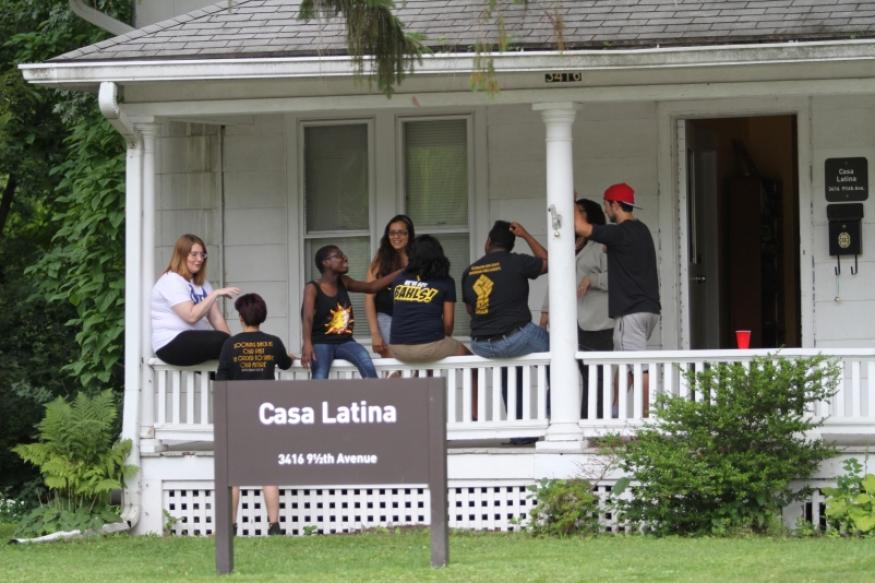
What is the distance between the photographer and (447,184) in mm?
12555

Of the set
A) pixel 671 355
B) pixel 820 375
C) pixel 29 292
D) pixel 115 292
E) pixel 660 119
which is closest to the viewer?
pixel 820 375

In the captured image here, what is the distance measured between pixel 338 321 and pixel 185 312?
3.54 ft

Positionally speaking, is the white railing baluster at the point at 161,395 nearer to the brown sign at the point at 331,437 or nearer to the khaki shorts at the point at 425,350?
the khaki shorts at the point at 425,350

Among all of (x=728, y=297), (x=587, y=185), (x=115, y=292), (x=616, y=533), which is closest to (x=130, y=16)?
(x=115, y=292)

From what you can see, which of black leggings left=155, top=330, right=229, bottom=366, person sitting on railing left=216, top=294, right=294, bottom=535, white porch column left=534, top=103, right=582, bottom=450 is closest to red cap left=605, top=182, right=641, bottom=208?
white porch column left=534, top=103, right=582, bottom=450

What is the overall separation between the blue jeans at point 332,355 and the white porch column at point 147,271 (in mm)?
1212

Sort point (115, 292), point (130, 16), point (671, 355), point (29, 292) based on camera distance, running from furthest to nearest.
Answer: point (29, 292)
point (130, 16)
point (115, 292)
point (671, 355)

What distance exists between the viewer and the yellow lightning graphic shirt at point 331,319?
1107cm

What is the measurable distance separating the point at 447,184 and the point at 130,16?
3.80 metres

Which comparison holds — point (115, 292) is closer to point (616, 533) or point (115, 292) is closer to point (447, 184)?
point (447, 184)

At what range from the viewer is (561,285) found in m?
10.7

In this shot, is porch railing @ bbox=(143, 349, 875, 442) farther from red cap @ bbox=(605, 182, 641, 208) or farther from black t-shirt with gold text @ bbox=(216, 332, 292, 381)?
red cap @ bbox=(605, 182, 641, 208)

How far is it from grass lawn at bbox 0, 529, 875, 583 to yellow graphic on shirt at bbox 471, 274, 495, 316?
1556 mm

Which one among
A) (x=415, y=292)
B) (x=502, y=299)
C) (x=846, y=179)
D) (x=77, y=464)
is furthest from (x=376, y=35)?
(x=846, y=179)
